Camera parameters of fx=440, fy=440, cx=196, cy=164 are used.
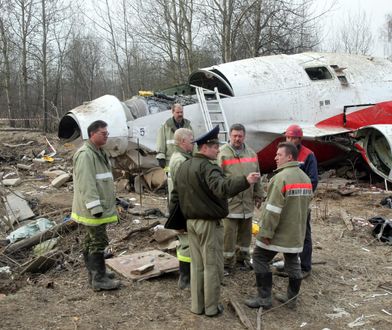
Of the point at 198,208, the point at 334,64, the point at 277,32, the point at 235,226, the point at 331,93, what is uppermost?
the point at 277,32

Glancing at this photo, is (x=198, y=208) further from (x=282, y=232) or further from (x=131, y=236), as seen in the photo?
(x=131, y=236)

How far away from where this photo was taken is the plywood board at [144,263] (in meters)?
5.09

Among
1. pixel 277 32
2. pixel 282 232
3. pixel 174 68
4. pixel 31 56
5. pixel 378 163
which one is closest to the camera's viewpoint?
pixel 282 232

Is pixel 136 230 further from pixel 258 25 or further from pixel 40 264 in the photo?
pixel 258 25

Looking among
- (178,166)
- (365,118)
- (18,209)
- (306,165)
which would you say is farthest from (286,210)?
(365,118)

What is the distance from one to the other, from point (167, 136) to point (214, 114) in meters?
2.42

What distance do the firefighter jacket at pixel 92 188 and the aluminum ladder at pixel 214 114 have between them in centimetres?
453

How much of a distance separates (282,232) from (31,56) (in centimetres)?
2735

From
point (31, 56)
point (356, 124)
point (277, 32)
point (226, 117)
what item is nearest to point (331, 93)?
point (356, 124)

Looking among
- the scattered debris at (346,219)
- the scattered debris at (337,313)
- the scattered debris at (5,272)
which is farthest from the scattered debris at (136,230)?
the scattered debris at (346,219)

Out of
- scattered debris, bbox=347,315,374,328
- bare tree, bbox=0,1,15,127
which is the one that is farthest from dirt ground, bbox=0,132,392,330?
bare tree, bbox=0,1,15,127

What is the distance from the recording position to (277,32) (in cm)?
1986

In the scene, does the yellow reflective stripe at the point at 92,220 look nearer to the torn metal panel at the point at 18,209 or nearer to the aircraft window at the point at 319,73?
the torn metal panel at the point at 18,209

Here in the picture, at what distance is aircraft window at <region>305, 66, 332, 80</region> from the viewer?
11.2 meters
